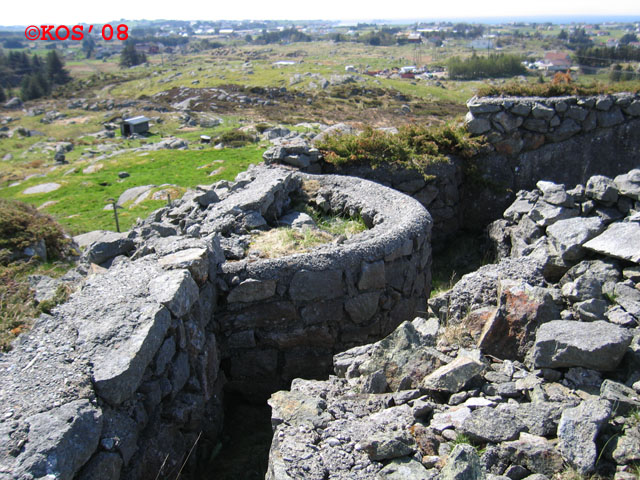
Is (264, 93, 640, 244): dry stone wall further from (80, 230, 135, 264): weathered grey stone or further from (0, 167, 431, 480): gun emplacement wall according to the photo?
(80, 230, 135, 264): weathered grey stone

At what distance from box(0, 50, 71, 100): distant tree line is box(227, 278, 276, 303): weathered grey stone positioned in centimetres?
10696

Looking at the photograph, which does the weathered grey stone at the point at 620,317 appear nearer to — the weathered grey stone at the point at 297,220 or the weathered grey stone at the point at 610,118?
the weathered grey stone at the point at 297,220

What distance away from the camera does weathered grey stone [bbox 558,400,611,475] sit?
3.54 metres

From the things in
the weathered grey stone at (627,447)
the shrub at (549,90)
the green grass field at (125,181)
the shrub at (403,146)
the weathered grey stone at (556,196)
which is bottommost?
the green grass field at (125,181)

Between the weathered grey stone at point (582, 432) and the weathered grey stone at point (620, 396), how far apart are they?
246 millimetres

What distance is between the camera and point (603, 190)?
8398 millimetres

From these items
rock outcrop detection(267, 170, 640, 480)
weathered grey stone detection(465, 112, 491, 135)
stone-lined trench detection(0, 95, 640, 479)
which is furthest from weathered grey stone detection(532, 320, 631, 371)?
weathered grey stone detection(465, 112, 491, 135)

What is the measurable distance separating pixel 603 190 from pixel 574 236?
223 cm

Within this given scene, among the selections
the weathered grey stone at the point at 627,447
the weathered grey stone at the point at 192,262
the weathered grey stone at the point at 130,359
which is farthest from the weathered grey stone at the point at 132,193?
the weathered grey stone at the point at 627,447

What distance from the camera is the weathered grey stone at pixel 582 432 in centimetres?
354

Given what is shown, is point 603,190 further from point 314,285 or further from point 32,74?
point 32,74

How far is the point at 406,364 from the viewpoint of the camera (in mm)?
5180

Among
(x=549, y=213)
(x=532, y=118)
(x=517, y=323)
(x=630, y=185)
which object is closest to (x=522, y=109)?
(x=532, y=118)

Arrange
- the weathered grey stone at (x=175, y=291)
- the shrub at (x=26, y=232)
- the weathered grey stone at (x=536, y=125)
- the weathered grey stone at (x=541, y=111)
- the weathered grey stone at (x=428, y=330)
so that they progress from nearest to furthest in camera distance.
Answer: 1. the weathered grey stone at (x=175, y=291)
2. the weathered grey stone at (x=428, y=330)
3. the shrub at (x=26, y=232)
4. the weathered grey stone at (x=541, y=111)
5. the weathered grey stone at (x=536, y=125)
